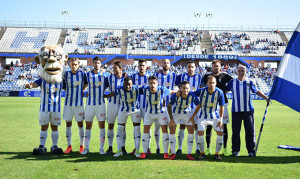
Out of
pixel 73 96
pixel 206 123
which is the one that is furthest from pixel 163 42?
pixel 206 123

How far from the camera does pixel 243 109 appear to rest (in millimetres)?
6414

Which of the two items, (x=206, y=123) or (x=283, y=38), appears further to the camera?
(x=283, y=38)

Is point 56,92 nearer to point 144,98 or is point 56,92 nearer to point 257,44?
point 144,98

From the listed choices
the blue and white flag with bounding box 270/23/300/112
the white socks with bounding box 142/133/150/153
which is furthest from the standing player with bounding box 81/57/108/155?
the blue and white flag with bounding box 270/23/300/112

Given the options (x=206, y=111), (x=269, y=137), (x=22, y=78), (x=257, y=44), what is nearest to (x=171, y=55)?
(x=257, y=44)

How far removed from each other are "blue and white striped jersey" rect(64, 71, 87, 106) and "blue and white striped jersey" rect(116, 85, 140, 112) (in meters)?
0.93

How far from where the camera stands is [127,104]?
6.27 meters

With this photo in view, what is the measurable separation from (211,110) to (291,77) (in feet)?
6.28

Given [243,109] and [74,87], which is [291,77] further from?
[74,87]

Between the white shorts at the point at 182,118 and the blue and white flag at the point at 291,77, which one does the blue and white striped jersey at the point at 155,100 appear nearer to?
the white shorts at the point at 182,118

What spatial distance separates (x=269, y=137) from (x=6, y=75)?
121 feet

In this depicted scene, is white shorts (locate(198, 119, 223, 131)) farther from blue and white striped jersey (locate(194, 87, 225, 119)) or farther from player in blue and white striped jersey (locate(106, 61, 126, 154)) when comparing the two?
player in blue and white striped jersey (locate(106, 61, 126, 154))

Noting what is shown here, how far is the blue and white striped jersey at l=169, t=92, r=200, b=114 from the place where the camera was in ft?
19.8

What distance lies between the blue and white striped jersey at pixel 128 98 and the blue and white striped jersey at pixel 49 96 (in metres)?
1.40
